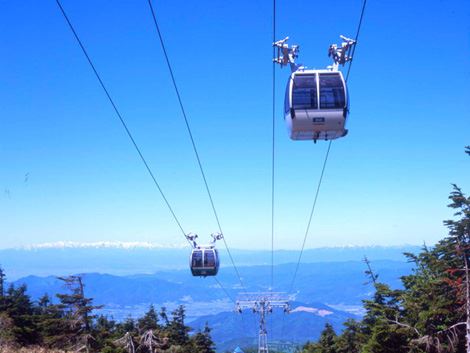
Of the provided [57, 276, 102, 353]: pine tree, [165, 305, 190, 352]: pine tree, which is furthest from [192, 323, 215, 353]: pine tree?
[57, 276, 102, 353]: pine tree

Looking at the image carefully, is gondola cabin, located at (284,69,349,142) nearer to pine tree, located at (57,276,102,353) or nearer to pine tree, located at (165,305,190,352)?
pine tree, located at (57,276,102,353)

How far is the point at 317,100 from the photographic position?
15.4 meters

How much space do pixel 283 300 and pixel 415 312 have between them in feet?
50.6

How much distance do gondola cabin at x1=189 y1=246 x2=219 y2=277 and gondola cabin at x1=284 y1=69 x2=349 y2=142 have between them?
18291 mm

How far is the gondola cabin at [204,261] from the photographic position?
3159cm

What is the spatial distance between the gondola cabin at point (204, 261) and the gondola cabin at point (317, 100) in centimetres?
1829

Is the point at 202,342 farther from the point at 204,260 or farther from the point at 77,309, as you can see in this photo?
the point at 204,260

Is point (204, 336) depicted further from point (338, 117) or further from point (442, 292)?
point (338, 117)

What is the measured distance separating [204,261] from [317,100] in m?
19.6

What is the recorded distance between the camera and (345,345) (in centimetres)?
5344

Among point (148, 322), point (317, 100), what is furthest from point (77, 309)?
point (317, 100)

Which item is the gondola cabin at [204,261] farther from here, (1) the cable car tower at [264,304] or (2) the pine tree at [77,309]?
(1) the cable car tower at [264,304]

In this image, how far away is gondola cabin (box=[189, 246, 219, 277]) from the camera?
3159 cm

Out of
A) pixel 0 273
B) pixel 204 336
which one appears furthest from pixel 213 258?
pixel 0 273
